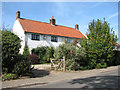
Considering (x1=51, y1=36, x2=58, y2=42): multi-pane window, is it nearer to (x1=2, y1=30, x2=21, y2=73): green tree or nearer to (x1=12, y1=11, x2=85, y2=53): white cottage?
(x1=12, y1=11, x2=85, y2=53): white cottage

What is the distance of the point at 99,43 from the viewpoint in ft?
47.2

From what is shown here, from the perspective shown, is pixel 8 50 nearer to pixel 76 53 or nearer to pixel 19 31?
pixel 76 53

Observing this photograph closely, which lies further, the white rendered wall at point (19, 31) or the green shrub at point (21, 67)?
the white rendered wall at point (19, 31)

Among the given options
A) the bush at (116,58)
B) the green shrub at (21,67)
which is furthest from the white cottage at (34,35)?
the green shrub at (21,67)

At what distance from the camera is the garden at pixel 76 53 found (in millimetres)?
8359

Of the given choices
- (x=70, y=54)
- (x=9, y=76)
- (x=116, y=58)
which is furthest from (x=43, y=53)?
(x=9, y=76)

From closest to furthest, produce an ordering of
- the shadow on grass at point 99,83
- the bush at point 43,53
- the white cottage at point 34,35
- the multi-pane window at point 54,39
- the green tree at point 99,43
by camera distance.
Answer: the shadow on grass at point 99,83, the green tree at point 99,43, the bush at point 43,53, the white cottage at point 34,35, the multi-pane window at point 54,39

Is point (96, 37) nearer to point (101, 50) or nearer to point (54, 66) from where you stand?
point (101, 50)

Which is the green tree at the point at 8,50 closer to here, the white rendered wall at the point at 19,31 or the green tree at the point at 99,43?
the green tree at the point at 99,43

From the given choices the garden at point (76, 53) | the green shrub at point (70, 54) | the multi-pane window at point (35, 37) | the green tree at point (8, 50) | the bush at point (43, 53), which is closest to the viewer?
the green tree at point (8, 50)

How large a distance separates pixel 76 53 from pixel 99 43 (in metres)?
4.15

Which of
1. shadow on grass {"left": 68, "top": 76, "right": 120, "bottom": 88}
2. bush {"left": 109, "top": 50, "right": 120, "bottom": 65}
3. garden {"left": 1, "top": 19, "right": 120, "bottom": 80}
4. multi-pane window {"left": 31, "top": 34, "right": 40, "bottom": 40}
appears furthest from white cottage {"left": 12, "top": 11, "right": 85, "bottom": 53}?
shadow on grass {"left": 68, "top": 76, "right": 120, "bottom": 88}

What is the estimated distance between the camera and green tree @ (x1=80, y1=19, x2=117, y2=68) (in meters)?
14.3

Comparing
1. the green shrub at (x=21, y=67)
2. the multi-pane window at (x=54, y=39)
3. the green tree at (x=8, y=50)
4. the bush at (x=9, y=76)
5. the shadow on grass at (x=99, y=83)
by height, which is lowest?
the shadow on grass at (x=99, y=83)
